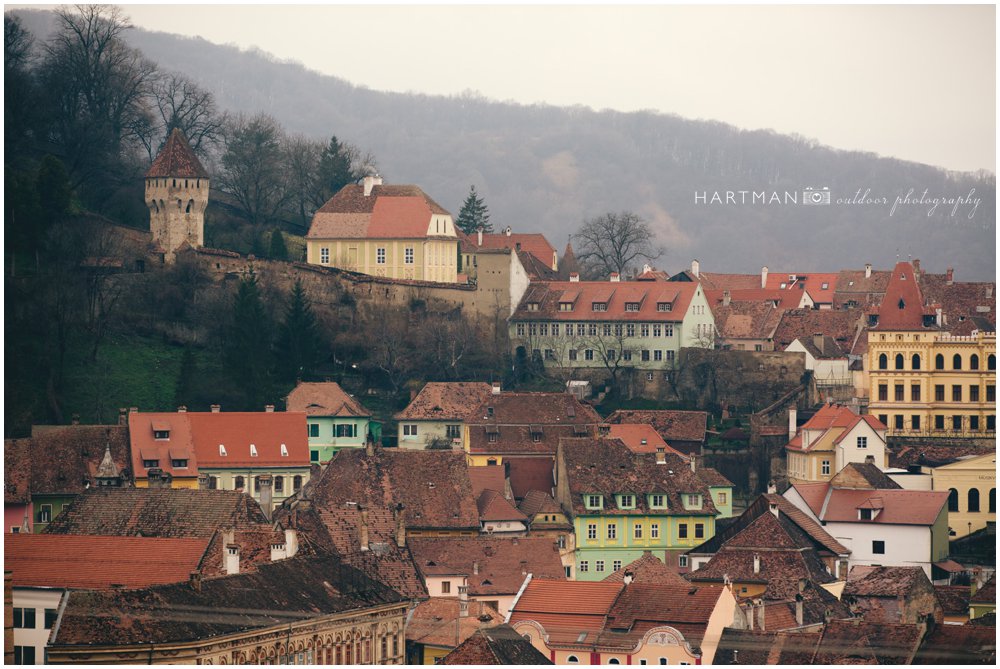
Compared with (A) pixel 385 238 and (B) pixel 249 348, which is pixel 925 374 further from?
(B) pixel 249 348

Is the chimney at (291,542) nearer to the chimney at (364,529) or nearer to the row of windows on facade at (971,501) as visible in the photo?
the chimney at (364,529)

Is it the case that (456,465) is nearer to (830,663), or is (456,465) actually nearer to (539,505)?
(539,505)

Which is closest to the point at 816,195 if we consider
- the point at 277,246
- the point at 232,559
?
the point at 277,246

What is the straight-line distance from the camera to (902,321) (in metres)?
71.4

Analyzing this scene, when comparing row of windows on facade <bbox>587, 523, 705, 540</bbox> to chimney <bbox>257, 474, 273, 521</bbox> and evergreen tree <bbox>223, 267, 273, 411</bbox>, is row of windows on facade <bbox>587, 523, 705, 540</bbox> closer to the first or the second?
chimney <bbox>257, 474, 273, 521</bbox>

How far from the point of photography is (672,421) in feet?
230

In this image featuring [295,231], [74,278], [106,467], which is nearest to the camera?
[106,467]

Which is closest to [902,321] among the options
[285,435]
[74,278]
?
[285,435]

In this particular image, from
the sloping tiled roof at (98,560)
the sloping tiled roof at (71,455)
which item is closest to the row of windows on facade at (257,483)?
the sloping tiled roof at (71,455)

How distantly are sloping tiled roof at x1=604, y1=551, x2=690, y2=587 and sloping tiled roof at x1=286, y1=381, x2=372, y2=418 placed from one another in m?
15.5

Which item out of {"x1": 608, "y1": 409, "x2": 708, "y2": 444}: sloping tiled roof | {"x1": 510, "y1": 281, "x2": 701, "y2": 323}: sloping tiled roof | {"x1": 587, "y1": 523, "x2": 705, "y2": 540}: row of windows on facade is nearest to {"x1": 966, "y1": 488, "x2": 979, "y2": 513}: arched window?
{"x1": 587, "y1": 523, "x2": 705, "y2": 540}: row of windows on facade

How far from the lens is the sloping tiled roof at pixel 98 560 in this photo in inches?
1597

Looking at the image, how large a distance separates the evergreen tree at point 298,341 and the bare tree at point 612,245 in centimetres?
2073

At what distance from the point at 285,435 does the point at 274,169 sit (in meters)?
24.6
